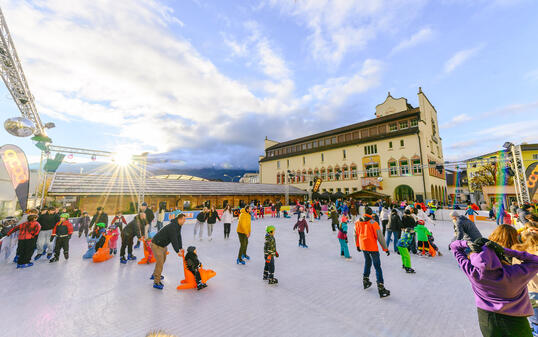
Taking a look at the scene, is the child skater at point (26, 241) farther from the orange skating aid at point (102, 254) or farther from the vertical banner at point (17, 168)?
the vertical banner at point (17, 168)

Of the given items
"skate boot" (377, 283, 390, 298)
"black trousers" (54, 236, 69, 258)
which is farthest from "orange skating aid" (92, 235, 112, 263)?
"skate boot" (377, 283, 390, 298)

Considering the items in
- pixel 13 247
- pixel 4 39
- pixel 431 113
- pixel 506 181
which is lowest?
pixel 13 247

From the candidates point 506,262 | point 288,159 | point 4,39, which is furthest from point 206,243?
point 288,159

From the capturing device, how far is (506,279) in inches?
79.9

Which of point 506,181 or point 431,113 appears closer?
point 506,181

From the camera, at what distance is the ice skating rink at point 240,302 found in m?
3.45

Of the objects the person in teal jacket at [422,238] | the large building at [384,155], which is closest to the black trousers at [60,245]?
the person in teal jacket at [422,238]

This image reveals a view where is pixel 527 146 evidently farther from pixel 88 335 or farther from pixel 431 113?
pixel 88 335

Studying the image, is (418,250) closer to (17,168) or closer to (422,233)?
(422,233)

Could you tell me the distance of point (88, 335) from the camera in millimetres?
3320

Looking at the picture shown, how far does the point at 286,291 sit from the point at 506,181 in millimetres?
43495

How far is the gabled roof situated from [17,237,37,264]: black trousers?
1188cm

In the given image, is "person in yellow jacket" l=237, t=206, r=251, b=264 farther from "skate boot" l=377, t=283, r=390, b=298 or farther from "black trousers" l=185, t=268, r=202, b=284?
"skate boot" l=377, t=283, r=390, b=298

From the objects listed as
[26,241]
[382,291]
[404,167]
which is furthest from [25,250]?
[404,167]
